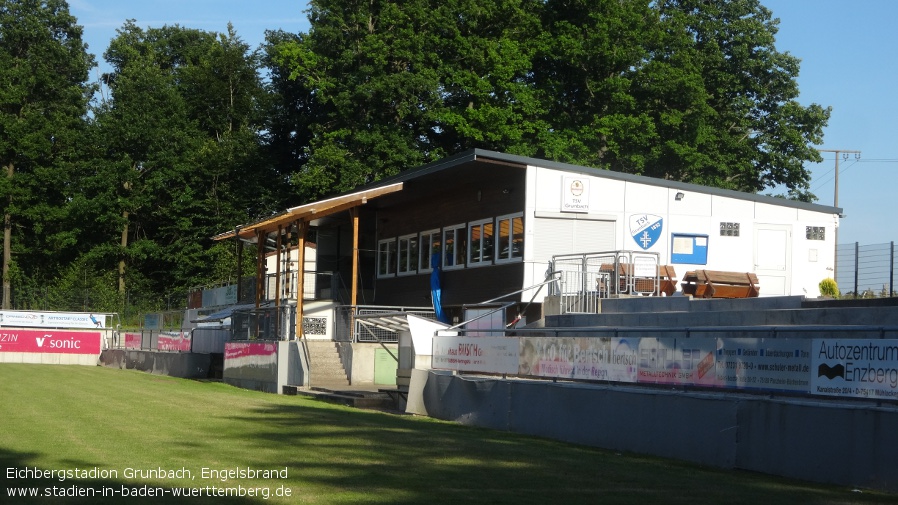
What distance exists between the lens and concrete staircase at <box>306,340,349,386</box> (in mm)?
29844

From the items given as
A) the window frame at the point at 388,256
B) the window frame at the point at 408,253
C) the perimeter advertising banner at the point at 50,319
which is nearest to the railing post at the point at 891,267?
the window frame at the point at 408,253

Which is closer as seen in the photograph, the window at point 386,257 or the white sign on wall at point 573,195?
the white sign on wall at point 573,195

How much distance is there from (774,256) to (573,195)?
603cm

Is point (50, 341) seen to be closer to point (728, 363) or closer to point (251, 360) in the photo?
point (251, 360)

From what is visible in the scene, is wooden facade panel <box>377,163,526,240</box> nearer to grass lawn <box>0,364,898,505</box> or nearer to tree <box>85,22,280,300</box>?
grass lawn <box>0,364,898,505</box>

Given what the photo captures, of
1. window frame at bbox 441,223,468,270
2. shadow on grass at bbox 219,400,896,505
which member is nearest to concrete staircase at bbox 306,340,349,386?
window frame at bbox 441,223,468,270

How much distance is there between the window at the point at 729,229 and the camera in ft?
97.5

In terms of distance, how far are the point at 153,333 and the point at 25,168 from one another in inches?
1015

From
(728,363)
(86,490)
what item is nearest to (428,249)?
(728,363)

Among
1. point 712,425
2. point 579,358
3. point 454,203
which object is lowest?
point 712,425

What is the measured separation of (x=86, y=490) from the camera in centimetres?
941

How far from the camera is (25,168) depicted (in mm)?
64750

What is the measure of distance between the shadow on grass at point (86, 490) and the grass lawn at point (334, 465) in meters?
0.02

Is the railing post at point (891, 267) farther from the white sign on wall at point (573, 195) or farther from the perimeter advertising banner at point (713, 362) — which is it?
the white sign on wall at point (573, 195)
